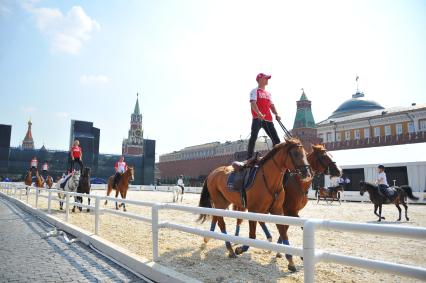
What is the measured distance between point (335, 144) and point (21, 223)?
175 ft

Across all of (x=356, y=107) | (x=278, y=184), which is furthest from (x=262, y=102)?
(x=356, y=107)

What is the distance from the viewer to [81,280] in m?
4.59

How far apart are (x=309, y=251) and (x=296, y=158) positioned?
8.78 feet

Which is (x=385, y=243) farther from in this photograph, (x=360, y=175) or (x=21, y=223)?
(x=360, y=175)

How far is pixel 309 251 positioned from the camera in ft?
9.04

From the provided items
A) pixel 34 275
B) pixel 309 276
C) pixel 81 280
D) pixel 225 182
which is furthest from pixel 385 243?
pixel 34 275

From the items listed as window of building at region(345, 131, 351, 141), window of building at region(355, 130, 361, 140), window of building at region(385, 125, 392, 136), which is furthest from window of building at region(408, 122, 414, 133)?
window of building at region(345, 131, 351, 141)

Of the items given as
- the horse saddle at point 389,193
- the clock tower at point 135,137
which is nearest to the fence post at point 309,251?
the horse saddle at point 389,193

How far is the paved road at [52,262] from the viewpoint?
15.5 feet

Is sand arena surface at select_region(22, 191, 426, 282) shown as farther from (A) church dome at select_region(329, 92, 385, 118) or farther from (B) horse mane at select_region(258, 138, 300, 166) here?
(A) church dome at select_region(329, 92, 385, 118)

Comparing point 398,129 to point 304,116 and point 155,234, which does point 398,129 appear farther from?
point 155,234

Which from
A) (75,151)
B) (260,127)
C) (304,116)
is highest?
(304,116)

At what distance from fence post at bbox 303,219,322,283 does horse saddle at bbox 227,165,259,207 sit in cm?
301

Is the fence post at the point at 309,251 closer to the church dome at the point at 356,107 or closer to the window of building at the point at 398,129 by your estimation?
the window of building at the point at 398,129
